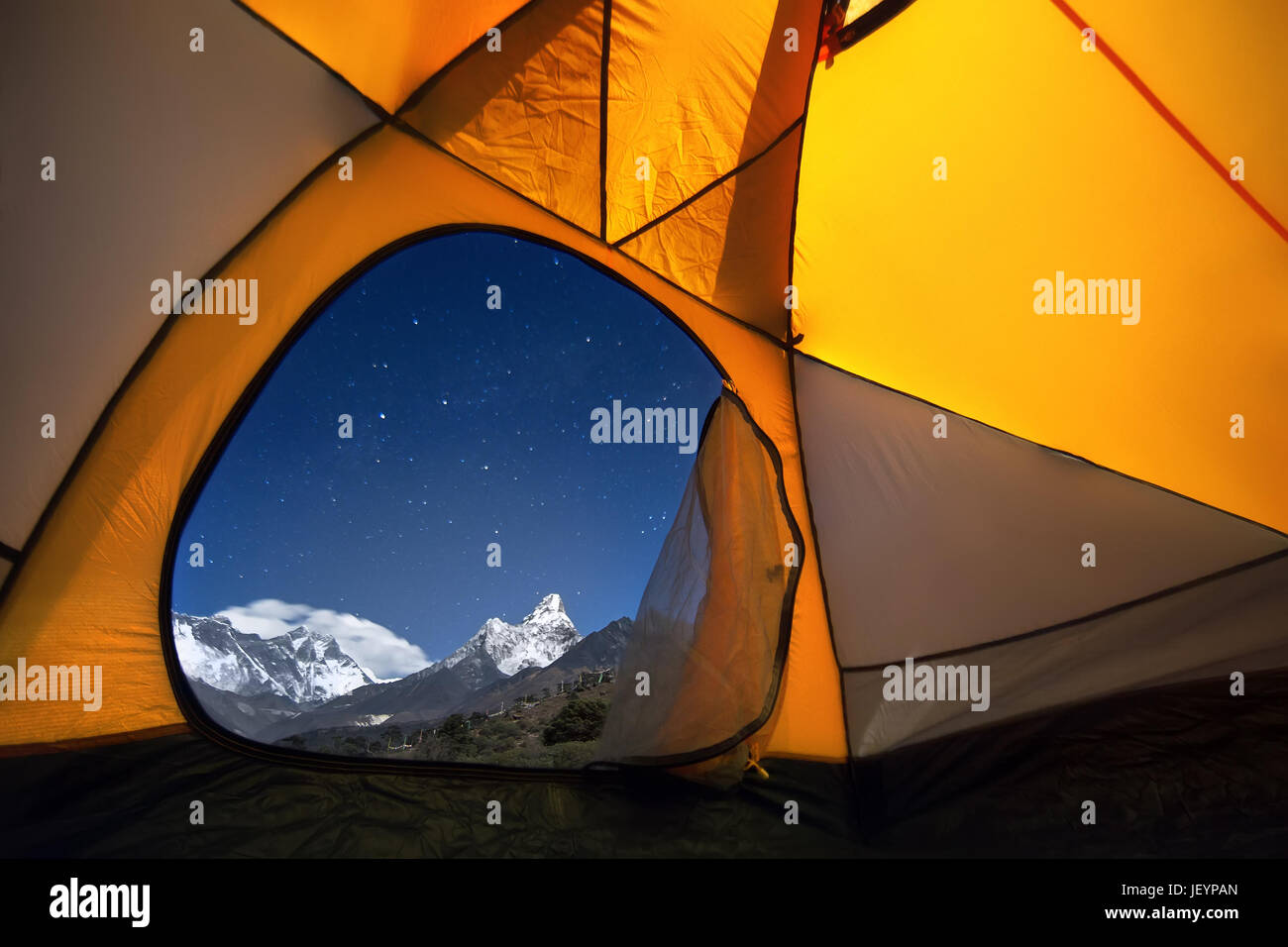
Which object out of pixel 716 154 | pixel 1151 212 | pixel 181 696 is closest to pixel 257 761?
pixel 181 696

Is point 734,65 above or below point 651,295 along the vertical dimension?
above

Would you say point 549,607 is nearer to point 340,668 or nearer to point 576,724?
point 340,668

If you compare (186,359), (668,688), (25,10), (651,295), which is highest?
(25,10)

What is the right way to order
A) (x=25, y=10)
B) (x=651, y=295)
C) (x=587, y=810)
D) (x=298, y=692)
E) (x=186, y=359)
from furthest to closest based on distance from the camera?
(x=298, y=692), (x=651, y=295), (x=186, y=359), (x=587, y=810), (x=25, y=10)

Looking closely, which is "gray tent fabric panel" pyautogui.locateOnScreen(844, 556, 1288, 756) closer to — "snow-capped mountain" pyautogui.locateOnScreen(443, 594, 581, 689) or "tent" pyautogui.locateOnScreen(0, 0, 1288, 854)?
"tent" pyautogui.locateOnScreen(0, 0, 1288, 854)

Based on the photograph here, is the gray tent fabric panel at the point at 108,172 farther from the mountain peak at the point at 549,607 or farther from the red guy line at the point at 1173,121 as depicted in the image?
the mountain peak at the point at 549,607

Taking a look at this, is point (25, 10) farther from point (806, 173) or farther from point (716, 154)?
point (806, 173)
